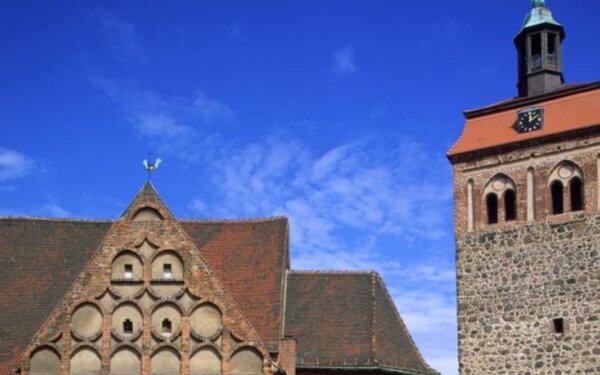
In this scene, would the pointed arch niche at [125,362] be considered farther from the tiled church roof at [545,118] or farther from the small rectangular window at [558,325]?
the tiled church roof at [545,118]

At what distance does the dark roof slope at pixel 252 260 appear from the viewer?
29.9m

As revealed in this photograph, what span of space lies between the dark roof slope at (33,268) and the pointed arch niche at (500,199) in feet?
40.9

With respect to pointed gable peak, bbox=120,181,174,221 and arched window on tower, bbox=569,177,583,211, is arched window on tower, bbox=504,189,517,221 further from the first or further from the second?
pointed gable peak, bbox=120,181,174,221

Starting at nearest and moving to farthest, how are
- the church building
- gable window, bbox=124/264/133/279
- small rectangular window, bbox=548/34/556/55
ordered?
the church building < gable window, bbox=124/264/133/279 < small rectangular window, bbox=548/34/556/55

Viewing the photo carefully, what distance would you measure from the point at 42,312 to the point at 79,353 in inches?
174

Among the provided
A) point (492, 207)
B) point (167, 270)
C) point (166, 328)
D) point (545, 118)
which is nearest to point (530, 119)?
point (545, 118)

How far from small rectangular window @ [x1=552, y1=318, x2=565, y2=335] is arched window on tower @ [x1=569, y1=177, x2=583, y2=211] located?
349cm

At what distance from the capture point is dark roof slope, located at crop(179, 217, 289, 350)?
98.1 feet

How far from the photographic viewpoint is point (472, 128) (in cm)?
3691

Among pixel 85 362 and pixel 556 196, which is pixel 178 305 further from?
pixel 556 196

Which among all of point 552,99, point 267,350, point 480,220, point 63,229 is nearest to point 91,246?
point 63,229

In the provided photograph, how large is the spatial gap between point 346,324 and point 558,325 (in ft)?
23.9

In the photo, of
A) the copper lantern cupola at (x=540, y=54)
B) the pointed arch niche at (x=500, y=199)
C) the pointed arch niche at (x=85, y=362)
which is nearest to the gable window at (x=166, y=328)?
the pointed arch niche at (x=85, y=362)

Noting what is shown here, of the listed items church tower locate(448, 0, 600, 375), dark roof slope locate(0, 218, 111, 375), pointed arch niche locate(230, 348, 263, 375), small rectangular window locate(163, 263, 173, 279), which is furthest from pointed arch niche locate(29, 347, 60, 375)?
church tower locate(448, 0, 600, 375)
